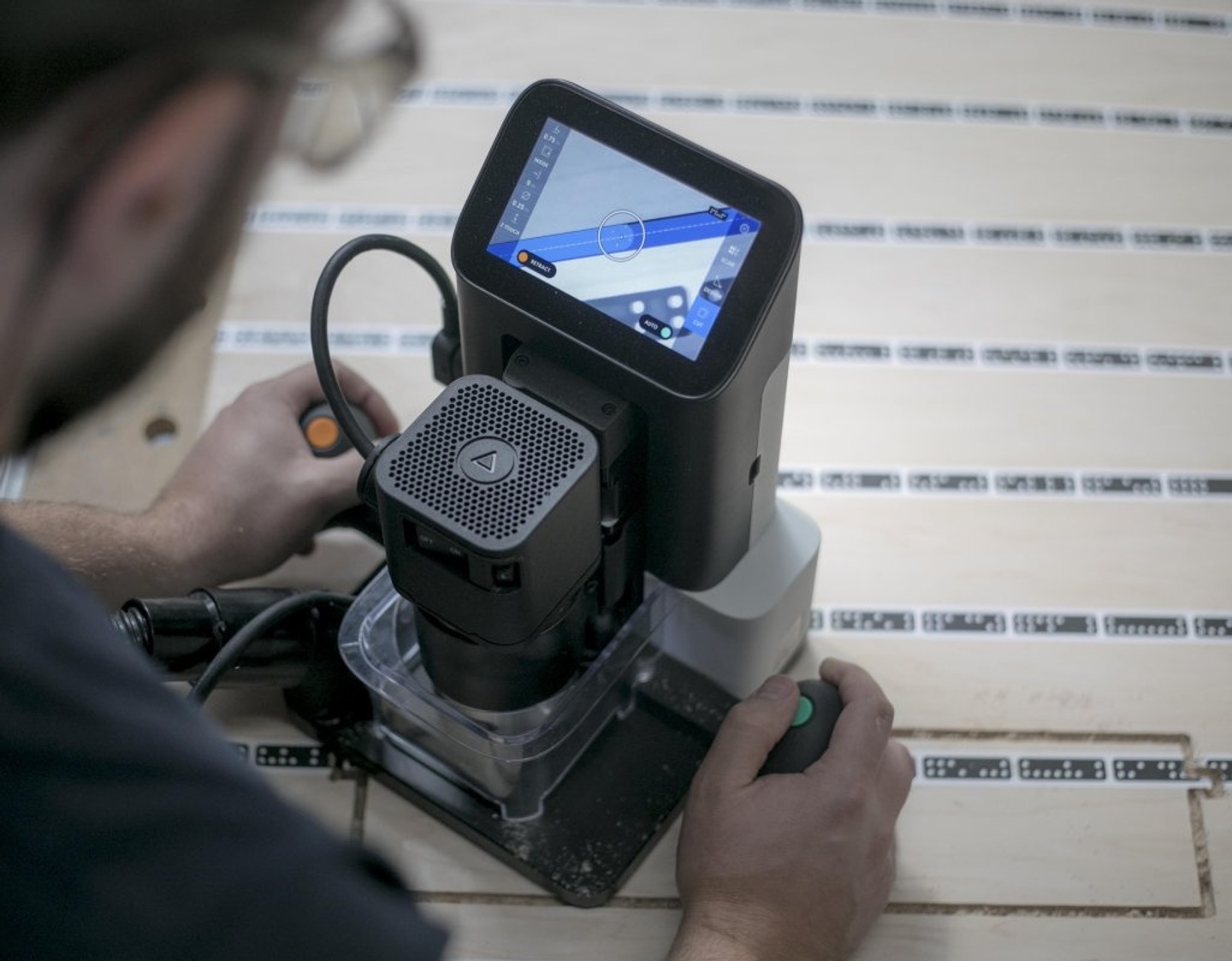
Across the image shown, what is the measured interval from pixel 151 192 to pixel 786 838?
2.06 ft

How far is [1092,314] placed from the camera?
135cm

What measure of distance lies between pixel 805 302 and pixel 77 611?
0.89 meters

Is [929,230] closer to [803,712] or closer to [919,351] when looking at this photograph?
[919,351]

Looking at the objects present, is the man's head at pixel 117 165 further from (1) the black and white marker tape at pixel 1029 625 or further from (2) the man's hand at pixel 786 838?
(1) the black and white marker tape at pixel 1029 625

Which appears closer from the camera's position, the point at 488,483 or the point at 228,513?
the point at 488,483

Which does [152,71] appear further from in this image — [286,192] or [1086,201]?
[1086,201]

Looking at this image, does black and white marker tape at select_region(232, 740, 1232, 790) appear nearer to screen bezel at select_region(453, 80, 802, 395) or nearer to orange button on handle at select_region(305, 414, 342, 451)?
orange button on handle at select_region(305, 414, 342, 451)

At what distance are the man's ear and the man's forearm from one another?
1.89ft

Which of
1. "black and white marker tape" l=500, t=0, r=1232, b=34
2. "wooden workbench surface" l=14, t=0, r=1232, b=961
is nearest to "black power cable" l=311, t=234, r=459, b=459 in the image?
"wooden workbench surface" l=14, t=0, r=1232, b=961

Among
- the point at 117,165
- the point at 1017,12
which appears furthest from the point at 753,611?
the point at 1017,12

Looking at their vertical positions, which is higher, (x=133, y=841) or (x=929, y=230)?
(x=133, y=841)

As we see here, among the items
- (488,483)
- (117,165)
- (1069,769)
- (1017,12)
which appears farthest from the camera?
(1017,12)

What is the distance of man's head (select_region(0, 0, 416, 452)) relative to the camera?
510 millimetres

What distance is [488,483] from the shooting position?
834 millimetres
